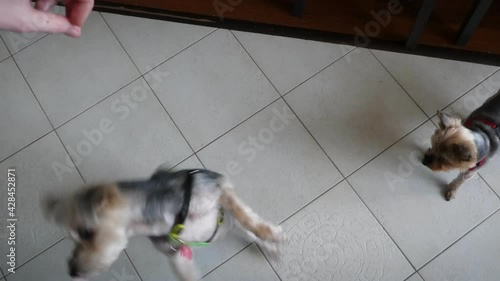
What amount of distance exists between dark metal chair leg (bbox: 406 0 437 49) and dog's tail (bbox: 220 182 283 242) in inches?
39.5

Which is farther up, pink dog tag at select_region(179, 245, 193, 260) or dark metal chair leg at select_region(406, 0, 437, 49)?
dark metal chair leg at select_region(406, 0, 437, 49)

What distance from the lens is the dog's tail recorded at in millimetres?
1330

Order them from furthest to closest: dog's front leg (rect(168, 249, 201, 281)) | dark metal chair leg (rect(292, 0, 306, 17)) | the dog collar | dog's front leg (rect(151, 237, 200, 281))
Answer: dark metal chair leg (rect(292, 0, 306, 17)) → the dog collar → dog's front leg (rect(168, 249, 201, 281)) → dog's front leg (rect(151, 237, 200, 281))

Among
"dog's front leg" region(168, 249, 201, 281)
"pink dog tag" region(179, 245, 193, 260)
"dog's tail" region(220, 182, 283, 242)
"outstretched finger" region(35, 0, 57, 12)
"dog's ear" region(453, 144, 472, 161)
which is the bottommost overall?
"dog's front leg" region(168, 249, 201, 281)

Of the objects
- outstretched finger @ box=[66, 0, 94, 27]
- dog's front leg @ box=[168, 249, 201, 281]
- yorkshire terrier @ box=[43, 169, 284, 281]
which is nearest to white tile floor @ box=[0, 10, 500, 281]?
dog's front leg @ box=[168, 249, 201, 281]

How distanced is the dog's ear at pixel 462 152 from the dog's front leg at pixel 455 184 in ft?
0.54

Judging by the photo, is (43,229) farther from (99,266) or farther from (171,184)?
(171,184)

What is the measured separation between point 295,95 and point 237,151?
0.33m

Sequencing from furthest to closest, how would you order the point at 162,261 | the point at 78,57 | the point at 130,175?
the point at 78,57 < the point at 130,175 < the point at 162,261

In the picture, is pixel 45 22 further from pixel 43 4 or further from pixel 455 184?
pixel 455 184

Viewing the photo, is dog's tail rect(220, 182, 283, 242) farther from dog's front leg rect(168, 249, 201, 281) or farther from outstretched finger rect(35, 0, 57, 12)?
outstretched finger rect(35, 0, 57, 12)

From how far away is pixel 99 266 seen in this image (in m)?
1.20

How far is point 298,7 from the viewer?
2.00m

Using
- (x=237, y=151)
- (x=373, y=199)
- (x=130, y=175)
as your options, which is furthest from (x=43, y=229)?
(x=373, y=199)
